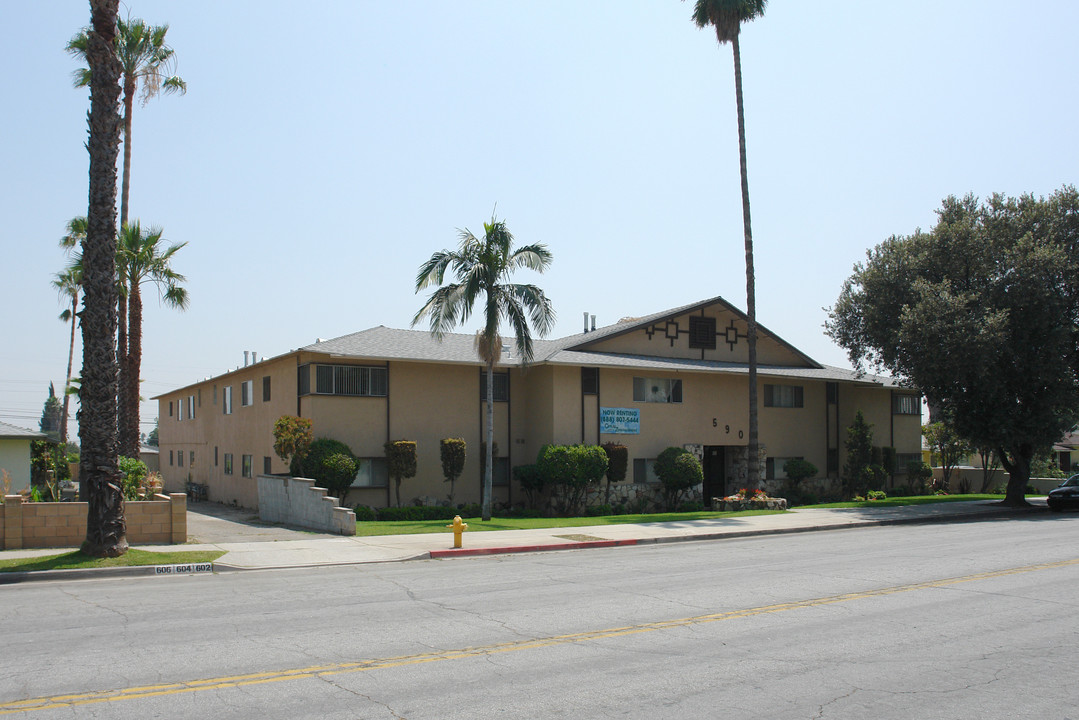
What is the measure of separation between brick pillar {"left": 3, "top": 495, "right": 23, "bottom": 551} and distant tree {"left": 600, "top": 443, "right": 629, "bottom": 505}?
17.2 metres

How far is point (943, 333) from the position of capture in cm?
2722

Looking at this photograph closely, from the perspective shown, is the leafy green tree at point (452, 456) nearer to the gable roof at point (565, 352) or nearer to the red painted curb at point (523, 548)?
the gable roof at point (565, 352)

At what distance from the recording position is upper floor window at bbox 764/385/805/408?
34031mm

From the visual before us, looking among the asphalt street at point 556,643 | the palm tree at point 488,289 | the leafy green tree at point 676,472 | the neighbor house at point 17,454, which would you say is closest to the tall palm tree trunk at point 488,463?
the palm tree at point 488,289

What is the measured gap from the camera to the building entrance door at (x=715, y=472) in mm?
33500

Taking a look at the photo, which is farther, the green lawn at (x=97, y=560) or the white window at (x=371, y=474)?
the white window at (x=371, y=474)

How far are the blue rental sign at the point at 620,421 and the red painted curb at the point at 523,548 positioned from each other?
10.2 metres

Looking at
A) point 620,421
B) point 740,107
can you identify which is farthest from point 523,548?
point 740,107

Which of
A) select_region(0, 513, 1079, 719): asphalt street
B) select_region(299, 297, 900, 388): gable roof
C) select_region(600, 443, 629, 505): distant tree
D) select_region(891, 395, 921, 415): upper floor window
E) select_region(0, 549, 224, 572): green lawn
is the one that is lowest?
select_region(0, 549, 224, 572): green lawn

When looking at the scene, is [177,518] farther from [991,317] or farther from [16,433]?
[991,317]

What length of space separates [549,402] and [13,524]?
16.1m

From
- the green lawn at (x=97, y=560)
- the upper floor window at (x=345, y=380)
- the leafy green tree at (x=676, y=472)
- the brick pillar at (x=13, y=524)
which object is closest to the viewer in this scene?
the green lawn at (x=97, y=560)

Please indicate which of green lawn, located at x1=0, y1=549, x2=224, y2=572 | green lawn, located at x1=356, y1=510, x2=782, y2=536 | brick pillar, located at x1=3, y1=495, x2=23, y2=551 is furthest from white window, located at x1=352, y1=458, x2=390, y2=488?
brick pillar, located at x1=3, y1=495, x2=23, y2=551

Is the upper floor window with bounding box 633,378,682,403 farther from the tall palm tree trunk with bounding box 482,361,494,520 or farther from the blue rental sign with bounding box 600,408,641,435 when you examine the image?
the tall palm tree trunk with bounding box 482,361,494,520
